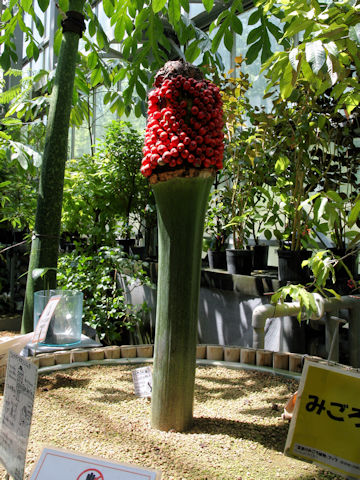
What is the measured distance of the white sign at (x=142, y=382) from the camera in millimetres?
1195

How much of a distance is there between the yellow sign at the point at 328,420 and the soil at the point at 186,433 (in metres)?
0.17

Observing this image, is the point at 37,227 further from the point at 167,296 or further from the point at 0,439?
the point at 0,439

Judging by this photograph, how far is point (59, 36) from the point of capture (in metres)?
2.22

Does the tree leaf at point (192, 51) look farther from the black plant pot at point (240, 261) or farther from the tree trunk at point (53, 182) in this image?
the black plant pot at point (240, 261)

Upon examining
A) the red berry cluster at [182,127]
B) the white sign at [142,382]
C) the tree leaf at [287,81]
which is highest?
the tree leaf at [287,81]

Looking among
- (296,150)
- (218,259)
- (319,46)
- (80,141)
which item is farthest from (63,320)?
(80,141)

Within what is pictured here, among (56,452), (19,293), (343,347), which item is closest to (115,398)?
(56,452)

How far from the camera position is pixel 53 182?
1.74 meters

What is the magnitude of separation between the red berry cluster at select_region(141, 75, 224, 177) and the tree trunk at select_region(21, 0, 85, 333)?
2.76ft

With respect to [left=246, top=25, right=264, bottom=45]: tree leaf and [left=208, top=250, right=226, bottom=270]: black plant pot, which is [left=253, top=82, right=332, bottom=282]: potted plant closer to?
[left=246, top=25, right=264, bottom=45]: tree leaf

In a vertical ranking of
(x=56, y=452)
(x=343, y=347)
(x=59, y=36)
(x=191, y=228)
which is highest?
(x=59, y=36)

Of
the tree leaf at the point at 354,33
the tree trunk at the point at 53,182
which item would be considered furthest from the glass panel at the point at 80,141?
the tree leaf at the point at 354,33

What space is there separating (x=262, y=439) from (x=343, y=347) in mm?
1756

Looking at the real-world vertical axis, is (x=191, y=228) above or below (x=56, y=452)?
above
